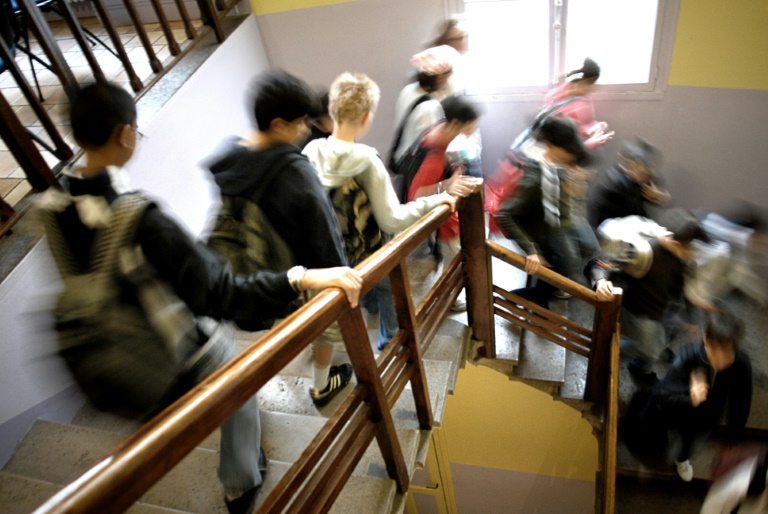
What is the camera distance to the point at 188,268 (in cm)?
133

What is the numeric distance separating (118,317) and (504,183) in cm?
201

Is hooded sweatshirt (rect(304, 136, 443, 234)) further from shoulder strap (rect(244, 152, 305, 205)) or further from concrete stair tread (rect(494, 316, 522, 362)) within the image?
concrete stair tread (rect(494, 316, 522, 362))

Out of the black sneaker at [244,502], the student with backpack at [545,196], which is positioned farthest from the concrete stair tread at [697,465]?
the black sneaker at [244,502]

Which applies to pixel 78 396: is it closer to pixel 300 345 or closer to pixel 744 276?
pixel 300 345

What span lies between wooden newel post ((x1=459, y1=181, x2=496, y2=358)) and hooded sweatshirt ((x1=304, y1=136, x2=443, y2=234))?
223 millimetres

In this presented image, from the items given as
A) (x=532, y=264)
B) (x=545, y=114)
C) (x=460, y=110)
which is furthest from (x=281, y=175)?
(x=545, y=114)

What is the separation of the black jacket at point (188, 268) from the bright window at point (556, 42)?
3.13 m

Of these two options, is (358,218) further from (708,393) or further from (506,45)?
(506,45)

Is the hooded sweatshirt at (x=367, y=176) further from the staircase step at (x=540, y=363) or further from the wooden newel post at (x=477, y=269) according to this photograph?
the staircase step at (x=540, y=363)

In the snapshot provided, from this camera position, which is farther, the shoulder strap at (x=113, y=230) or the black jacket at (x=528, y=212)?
the black jacket at (x=528, y=212)

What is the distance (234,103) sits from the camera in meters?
3.78

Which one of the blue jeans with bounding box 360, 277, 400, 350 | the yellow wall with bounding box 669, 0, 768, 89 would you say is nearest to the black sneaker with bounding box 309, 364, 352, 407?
the blue jeans with bounding box 360, 277, 400, 350

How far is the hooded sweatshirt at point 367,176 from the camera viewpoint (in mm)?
1978

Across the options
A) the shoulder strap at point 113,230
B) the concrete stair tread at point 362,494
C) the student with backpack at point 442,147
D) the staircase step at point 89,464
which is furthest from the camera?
the student with backpack at point 442,147
